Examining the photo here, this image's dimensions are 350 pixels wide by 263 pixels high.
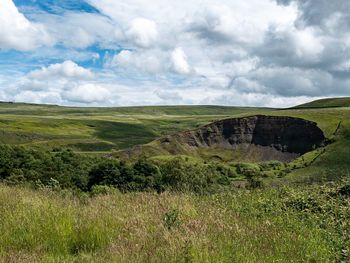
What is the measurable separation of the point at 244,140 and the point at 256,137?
491 centimetres

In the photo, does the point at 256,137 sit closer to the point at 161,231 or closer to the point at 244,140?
the point at 244,140

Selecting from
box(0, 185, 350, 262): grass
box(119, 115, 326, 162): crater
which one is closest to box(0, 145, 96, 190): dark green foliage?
box(0, 185, 350, 262): grass

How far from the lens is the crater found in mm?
156750

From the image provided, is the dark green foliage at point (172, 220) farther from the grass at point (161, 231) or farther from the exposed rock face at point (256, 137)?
the exposed rock face at point (256, 137)

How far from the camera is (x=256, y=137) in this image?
553 feet

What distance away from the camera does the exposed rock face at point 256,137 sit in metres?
156

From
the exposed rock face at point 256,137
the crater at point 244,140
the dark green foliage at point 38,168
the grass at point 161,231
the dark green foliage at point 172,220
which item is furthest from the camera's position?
the crater at point 244,140

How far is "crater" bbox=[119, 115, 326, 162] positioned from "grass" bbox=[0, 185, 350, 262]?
142m

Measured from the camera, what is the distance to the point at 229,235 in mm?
7629

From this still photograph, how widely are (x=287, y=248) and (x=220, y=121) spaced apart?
558 ft

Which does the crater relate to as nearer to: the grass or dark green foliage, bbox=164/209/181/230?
the grass

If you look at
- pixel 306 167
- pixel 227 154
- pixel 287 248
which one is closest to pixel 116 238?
pixel 287 248

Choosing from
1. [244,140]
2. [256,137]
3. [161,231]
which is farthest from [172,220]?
[256,137]

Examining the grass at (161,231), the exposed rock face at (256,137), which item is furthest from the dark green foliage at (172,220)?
the exposed rock face at (256,137)
